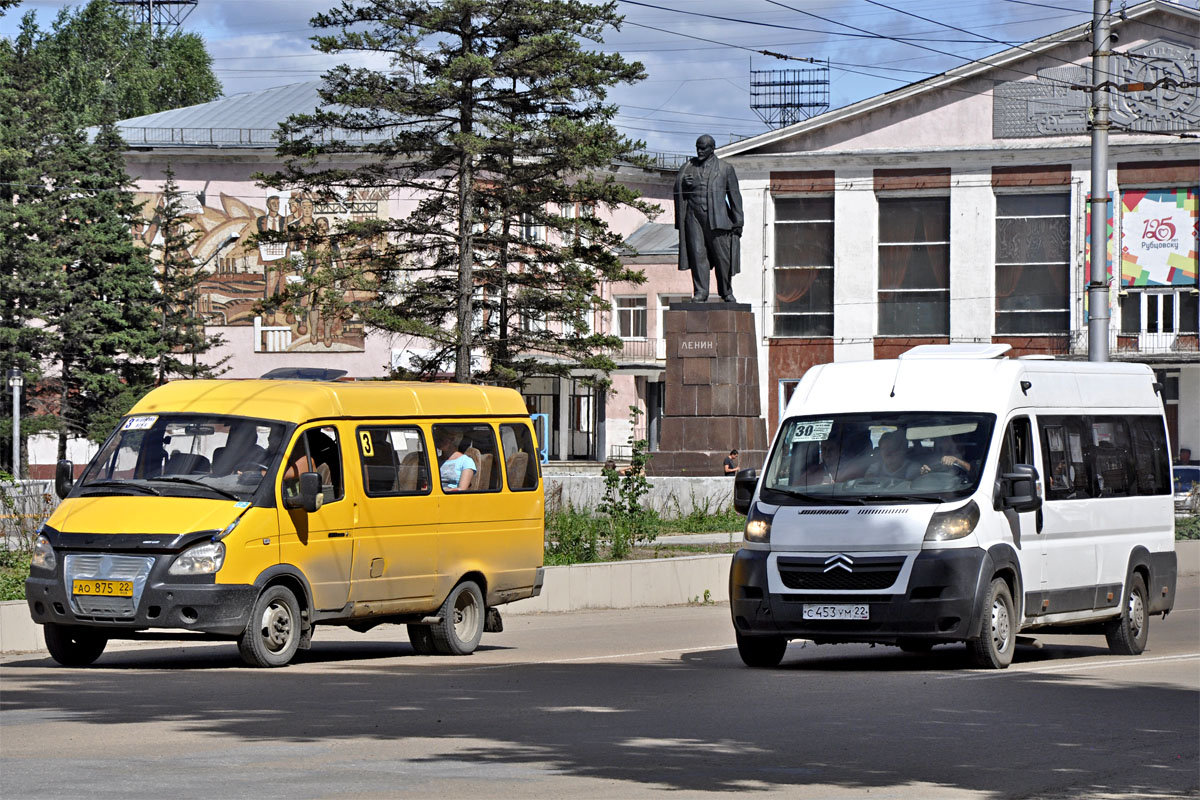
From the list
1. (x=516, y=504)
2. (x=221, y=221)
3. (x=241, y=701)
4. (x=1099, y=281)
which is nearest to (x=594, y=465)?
(x=221, y=221)

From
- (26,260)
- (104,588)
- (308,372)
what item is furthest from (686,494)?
(308,372)

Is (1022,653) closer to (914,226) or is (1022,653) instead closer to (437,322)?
(437,322)

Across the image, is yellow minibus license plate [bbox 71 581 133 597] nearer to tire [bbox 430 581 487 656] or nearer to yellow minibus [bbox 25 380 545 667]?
yellow minibus [bbox 25 380 545 667]

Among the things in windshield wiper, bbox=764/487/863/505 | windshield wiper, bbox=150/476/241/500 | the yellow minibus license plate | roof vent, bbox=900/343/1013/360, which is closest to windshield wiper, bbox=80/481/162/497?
windshield wiper, bbox=150/476/241/500

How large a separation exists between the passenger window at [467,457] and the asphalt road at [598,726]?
1483 millimetres

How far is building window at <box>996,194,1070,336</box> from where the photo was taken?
63438 mm

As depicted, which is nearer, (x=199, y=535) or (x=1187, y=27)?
(x=199, y=535)

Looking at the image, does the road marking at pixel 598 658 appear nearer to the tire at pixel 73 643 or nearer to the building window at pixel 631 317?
the tire at pixel 73 643

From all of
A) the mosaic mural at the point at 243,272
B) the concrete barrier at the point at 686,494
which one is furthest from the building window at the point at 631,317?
the concrete barrier at the point at 686,494

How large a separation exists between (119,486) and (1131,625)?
27.9 ft

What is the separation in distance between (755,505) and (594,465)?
53931 mm

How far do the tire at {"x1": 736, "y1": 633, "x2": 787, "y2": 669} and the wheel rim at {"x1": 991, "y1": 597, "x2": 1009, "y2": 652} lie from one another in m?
1.61

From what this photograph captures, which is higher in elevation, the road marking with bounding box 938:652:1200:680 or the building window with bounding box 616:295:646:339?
the building window with bounding box 616:295:646:339

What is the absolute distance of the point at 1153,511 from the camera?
16.8m
